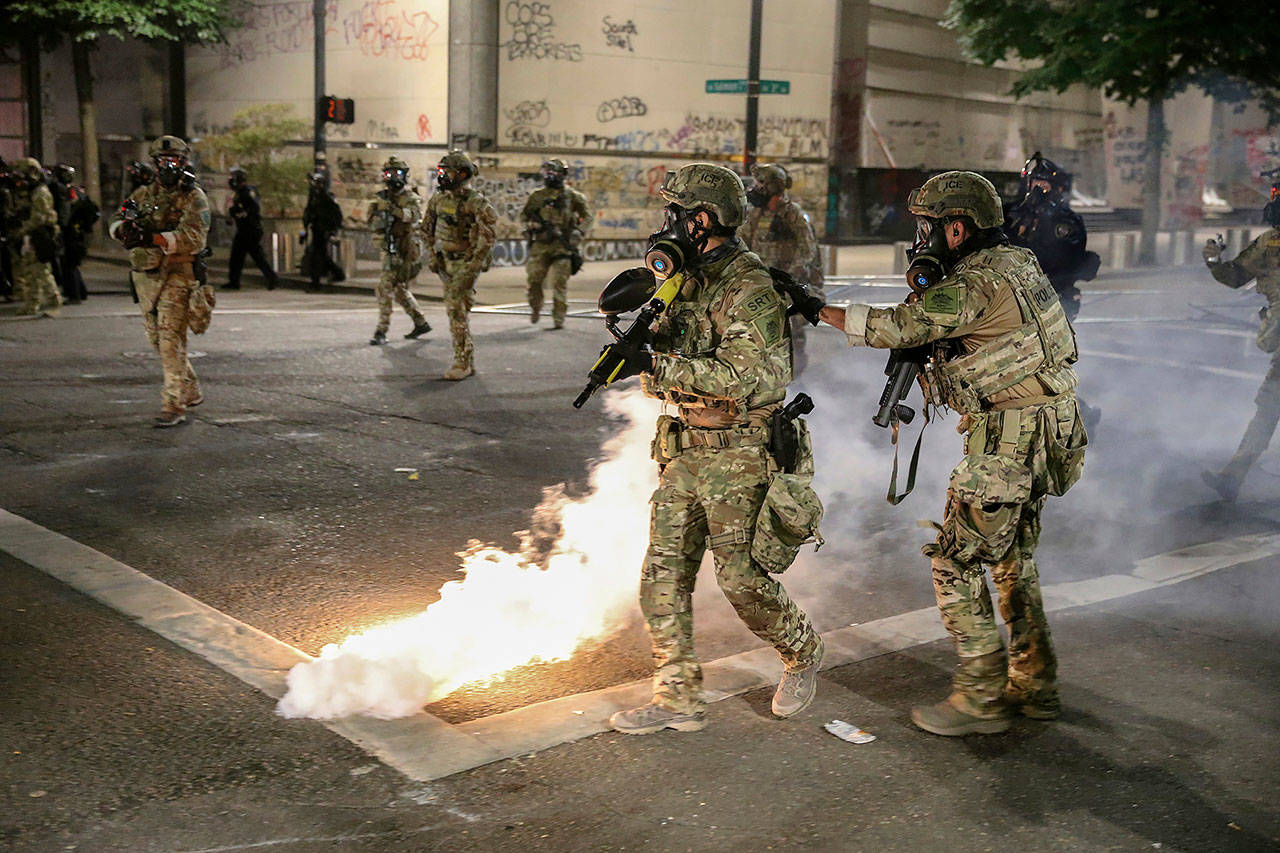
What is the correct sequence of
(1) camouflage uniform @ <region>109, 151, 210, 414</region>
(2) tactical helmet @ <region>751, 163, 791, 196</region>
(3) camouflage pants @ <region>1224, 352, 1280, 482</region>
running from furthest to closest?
(2) tactical helmet @ <region>751, 163, 791, 196</region>
(1) camouflage uniform @ <region>109, 151, 210, 414</region>
(3) camouflage pants @ <region>1224, 352, 1280, 482</region>

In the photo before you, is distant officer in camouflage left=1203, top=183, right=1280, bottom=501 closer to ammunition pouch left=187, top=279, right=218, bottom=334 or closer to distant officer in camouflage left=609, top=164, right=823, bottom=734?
distant officer in camouflage left=609, top=164, right=823, bottom=734

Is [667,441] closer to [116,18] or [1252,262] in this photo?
[1252,262]

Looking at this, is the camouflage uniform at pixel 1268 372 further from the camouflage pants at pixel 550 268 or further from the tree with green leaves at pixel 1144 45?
the tree with green leaves at pixel 1144 45

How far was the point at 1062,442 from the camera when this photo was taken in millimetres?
4426

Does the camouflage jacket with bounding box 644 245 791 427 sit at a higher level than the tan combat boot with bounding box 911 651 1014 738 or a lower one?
higher

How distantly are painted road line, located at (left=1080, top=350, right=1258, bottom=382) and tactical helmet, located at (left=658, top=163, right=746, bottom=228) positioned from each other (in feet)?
31.2

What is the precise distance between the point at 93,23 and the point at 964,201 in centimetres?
2304

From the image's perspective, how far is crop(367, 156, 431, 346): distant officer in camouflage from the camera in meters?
12.9

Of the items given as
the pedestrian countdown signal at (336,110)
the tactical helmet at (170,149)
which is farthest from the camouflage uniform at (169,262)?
the pedestrian countdown signal at (336,110)

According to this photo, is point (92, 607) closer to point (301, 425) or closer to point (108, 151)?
point (301, 425)

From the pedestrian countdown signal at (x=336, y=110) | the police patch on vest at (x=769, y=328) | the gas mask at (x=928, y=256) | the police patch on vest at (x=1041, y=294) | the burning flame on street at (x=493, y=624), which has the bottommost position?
the burning flame on street at (x=493, y=624)

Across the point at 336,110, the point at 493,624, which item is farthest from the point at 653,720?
the point at 336,110

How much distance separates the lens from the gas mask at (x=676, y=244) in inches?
163

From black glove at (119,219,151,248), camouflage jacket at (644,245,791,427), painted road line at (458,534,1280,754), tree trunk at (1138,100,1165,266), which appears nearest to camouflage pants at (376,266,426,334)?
black glove at (119,219,151,248)
